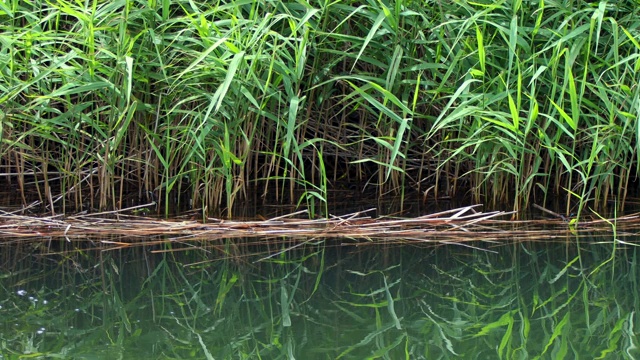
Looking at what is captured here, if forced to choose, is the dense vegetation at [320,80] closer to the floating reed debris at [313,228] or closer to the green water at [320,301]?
the floating reed debris at [313,228]

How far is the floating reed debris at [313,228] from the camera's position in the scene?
2564mm

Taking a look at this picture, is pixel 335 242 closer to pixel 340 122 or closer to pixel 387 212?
pixel 387 212

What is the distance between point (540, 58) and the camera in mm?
2676

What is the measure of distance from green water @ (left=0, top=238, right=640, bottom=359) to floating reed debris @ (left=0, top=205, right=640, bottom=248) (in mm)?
67

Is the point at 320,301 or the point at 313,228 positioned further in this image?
the point at 313,228

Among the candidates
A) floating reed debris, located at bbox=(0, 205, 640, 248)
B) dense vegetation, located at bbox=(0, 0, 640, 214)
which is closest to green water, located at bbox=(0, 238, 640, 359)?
floating reed debris, located at bbox=(0, 205, 640, 248)

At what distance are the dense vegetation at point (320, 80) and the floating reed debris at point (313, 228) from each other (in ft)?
0.36

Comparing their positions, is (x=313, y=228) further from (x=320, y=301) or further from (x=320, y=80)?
(x=320, y=301)

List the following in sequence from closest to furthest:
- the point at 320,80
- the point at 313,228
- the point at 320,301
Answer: the point at 320,301
the point at 313,228
the point at 320,80

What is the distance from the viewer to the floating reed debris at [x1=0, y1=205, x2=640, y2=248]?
101 inches

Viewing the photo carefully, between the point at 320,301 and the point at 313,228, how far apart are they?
63cm

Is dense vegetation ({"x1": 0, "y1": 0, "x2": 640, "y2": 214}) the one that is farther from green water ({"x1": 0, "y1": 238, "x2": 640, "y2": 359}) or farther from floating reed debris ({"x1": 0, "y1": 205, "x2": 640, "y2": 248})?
green water ({"x1": 0, "y1": 238, "x2": 640, "y2": 359})

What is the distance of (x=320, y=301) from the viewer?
2.06 meters

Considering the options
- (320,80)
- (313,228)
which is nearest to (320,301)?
(313,228)
